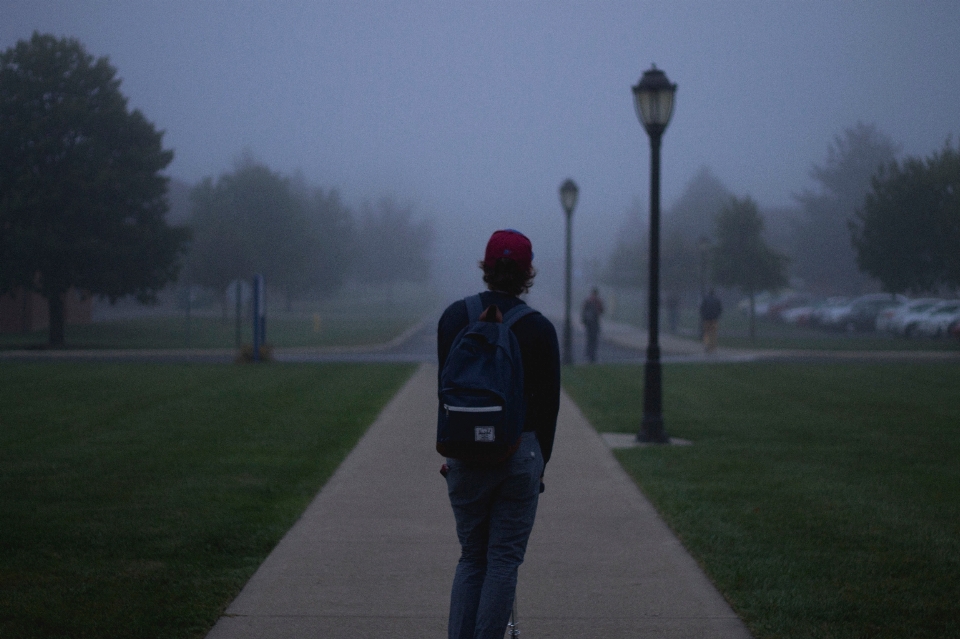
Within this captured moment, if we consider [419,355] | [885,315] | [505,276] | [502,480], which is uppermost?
[505,276]

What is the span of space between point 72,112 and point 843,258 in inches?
2147

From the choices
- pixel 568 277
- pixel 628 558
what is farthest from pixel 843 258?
pixel 628 558

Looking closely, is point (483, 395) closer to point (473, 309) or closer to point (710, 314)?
point (473, 309)

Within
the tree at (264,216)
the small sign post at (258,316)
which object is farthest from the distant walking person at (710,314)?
the tree at (264,216)

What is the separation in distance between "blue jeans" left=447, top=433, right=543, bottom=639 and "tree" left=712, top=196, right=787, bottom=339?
37732mm

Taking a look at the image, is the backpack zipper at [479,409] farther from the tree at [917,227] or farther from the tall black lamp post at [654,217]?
the tree at [917,227]

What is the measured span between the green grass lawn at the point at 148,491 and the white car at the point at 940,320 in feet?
84.6

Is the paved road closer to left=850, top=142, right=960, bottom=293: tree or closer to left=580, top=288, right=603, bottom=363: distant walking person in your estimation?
left=580, top=288, right=603, bottom=363: distant walking person

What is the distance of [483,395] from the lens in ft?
11.7

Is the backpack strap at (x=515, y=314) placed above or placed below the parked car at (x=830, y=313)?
above

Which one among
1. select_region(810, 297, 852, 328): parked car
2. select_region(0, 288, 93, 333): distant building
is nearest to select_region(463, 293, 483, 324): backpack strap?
select_region(0, 288, 93, 333): distant building

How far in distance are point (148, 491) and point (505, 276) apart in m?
5.13

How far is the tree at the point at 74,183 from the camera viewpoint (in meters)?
24.7

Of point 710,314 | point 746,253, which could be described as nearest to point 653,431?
point 710,314
